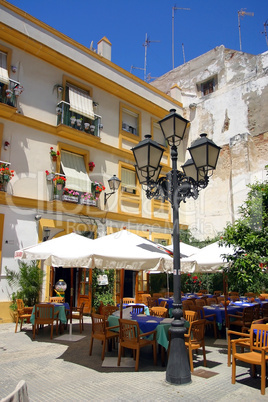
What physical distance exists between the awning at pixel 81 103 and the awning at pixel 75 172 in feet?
6.43

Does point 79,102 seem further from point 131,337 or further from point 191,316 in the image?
point 131,337

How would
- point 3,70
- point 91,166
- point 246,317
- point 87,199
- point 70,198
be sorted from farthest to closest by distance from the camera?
point 91,166, point 87,199, point 70,198, point 3,70, point 246,317

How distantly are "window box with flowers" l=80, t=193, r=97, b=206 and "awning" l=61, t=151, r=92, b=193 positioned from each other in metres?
0.24

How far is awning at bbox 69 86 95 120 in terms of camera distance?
1438cm

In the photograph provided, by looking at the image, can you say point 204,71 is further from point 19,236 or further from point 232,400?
point 232,400

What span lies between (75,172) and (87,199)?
1341 millimetres

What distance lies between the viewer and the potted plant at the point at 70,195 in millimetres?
13371

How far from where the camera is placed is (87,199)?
14.1m

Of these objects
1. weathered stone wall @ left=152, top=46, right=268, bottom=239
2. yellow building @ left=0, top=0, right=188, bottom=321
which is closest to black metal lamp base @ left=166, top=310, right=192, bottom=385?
yellow building @ left=0, top=0, right=188, bottom=321

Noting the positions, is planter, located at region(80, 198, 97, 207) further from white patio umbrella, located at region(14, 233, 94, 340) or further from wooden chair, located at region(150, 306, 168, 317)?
wooden chair, located at region(150, 306, 168, 317)

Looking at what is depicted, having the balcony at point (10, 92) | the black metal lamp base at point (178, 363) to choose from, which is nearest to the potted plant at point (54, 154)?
the balcony at point (10, 92)

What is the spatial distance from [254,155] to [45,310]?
14587 mm

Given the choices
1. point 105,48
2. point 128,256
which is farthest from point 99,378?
point 105,48

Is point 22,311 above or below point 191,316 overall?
below
